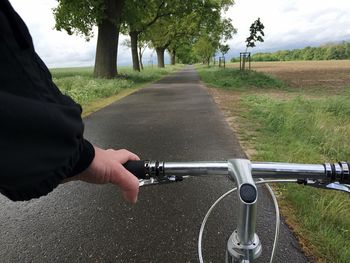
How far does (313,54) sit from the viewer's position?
109m

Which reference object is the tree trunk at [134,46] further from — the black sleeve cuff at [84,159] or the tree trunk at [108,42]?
the black sleeve cuff at [84,159]

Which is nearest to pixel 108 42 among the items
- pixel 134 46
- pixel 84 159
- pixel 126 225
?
pixel 134 46

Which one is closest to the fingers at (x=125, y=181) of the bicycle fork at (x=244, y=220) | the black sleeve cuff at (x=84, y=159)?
the black sleeve cuff at (x=84, y=159)

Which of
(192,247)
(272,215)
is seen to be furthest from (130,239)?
(272,215)

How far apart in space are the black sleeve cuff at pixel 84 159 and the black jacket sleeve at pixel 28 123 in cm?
5

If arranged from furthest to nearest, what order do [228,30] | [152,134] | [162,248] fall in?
[228,30] → [152,134] → [162,248]

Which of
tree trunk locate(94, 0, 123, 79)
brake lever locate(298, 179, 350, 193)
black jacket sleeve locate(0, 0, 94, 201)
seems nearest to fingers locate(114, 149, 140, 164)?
black jacket sleeve locate(0, 0, 94, 201)

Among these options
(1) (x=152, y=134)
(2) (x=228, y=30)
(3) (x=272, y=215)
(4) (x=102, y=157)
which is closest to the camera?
(4) (x=102, y=157)

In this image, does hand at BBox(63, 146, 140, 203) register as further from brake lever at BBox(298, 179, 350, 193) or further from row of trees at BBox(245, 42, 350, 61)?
row of trees at BBox(245, 42, 350, 61)

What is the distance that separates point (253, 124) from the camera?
7680 mm

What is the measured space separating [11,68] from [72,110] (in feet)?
0.59

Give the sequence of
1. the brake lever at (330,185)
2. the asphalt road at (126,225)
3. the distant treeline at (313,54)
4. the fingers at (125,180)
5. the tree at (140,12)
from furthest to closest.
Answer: the distant treeline at (313,54) → the tree at (140,12) → the asphalt road at (126,225) → the brake lever at (330,185) → the fingers at (125,180)

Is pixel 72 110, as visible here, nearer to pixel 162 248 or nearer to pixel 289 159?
pixel 162 248

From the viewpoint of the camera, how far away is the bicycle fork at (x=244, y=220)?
3.24ft
